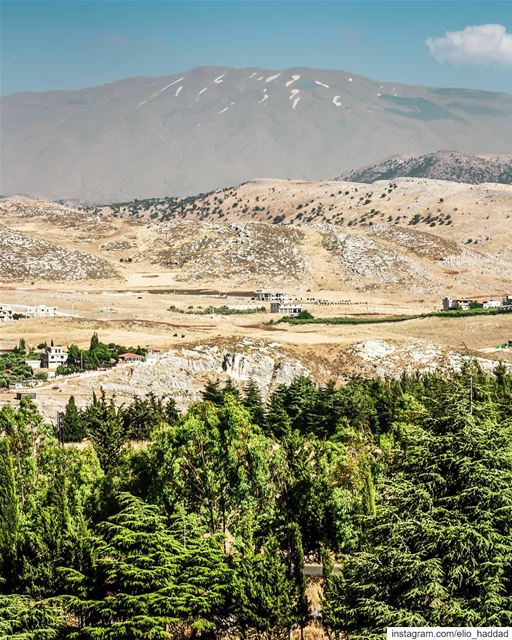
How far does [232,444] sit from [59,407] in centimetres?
3411

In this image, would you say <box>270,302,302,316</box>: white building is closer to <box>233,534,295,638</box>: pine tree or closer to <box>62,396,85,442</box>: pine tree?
<box>62,396,85,442</box>: pine tree

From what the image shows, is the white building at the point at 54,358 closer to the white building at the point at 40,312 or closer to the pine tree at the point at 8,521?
the white building at the point at 40,312

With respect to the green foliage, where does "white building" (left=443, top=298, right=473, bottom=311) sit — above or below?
above

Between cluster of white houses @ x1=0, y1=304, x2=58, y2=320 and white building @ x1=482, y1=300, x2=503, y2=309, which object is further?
white building @ x1=482, y1=300, x2=503, y2=309

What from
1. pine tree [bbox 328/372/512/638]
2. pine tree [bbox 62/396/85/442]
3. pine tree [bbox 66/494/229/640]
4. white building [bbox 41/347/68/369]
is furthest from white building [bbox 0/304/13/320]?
pine tree [bbox 328/372/512/638]

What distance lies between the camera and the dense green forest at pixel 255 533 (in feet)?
83.1

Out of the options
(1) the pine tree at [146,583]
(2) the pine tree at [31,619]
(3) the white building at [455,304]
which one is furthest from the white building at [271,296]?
(2) the pine tree at [31,619]

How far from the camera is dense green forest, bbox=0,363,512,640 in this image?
25.3 meters

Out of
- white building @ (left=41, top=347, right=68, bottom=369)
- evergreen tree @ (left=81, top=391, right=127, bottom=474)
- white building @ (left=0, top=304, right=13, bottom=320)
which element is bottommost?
evergreen tree @ (left=81, top=391, right=127, bottom=474)

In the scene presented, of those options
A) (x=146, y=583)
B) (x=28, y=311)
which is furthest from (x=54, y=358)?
(x=146, y=583)

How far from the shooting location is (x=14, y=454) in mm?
43344

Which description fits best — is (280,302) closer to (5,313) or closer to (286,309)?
(286,309)

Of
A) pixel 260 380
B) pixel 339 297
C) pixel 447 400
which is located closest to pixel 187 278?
pixel 339 297

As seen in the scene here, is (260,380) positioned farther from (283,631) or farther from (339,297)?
(339,297)
